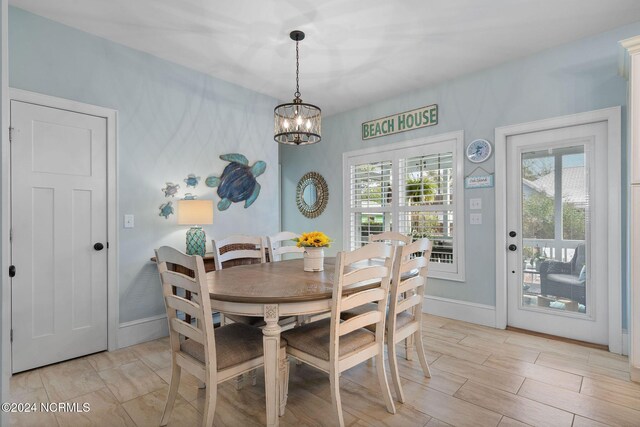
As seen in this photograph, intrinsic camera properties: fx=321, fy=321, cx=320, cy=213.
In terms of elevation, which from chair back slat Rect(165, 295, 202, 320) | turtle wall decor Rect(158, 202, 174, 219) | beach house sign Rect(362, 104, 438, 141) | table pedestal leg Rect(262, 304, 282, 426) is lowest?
table pedestal leg Rect(262, 304, 282, 426)

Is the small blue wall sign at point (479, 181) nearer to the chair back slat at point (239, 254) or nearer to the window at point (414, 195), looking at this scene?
the window at point (414, 195)

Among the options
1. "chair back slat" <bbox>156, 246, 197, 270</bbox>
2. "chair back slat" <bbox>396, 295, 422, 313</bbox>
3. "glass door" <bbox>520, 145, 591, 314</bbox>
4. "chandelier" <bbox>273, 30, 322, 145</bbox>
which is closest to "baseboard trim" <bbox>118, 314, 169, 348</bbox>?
"chair back slat" <bbox>156, 246, 197, 270</bbox>

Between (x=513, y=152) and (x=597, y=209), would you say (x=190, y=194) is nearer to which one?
(x=513, y=152)

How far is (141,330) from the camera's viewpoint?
9.77 feet

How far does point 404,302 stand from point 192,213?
2106 millimetres

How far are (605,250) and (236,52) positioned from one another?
372 centimetres

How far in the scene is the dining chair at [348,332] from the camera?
1.63 meters

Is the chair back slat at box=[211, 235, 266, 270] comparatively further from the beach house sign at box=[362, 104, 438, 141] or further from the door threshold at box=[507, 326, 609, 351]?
the door threshold at box=[507, 326, 609, 351]

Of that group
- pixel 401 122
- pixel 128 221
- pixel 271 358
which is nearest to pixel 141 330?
pixel 128 221

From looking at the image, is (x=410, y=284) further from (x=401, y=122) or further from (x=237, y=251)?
(x=401, y=122)

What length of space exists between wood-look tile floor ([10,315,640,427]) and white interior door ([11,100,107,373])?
0.76ft

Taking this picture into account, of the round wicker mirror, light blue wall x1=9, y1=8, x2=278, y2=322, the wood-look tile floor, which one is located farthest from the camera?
the round wicker mirror

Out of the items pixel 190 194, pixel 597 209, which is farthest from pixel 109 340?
pixel 597 209

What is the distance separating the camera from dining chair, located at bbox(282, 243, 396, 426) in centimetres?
163
